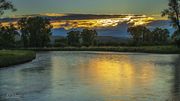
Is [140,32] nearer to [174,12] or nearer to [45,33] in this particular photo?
[45,33]

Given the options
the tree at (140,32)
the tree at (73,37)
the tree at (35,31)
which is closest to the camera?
the tree at (35,31)

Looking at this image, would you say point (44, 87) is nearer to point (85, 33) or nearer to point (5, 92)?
point (5, 92)

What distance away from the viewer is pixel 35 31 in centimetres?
14975

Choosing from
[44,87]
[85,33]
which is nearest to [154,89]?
[44,87]

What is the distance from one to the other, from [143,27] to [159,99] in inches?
6875

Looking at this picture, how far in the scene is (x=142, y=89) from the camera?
71.0 ft

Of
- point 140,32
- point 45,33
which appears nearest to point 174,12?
point 45,33

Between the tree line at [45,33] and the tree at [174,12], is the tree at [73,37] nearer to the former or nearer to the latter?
the tree line at [45,33]

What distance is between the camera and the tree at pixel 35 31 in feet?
478

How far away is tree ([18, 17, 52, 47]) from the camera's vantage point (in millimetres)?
145625

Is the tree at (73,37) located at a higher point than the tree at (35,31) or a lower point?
lower

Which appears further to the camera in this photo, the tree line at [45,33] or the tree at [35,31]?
the tree at [35,31]

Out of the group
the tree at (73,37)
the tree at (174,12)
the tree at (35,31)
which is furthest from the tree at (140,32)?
the tree at (174,12)

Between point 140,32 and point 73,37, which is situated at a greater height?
point 140,32
